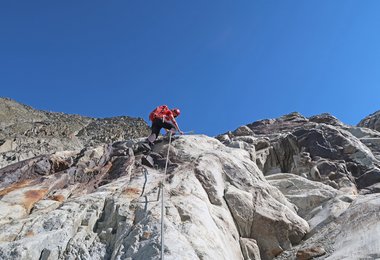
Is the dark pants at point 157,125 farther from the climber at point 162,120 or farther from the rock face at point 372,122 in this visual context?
the rock face at point 372,122

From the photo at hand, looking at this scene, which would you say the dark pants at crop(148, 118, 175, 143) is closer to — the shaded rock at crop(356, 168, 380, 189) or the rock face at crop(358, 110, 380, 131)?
the shaded rock at crop(356, 168, 380, 189)

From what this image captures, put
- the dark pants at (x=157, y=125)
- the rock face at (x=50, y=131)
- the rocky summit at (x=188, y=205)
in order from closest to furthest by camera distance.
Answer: the rocky summit at (x=188, y=205) → the dark pants at (x=157, y=125) → the rock face at (x=50, y=131)

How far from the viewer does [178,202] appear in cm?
1063

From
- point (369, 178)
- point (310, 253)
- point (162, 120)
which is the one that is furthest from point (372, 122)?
point (310, 253)

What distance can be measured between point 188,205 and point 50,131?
58322 mm

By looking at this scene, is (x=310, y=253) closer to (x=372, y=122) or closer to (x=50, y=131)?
(x=372, y=122)

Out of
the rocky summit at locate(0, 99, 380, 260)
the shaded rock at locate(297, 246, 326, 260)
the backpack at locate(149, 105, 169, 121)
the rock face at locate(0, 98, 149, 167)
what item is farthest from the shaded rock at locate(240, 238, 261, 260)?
the rock face at locate(0, 98, 149, 167)

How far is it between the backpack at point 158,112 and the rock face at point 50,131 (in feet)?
70.9

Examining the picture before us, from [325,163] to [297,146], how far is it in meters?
3.01

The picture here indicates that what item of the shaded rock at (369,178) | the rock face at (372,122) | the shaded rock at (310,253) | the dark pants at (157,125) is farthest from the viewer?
the rock face at (372,122)

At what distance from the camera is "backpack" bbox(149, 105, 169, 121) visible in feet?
60.6

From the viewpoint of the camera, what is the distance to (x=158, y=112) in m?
18.5

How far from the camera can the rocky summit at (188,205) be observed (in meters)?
9.05

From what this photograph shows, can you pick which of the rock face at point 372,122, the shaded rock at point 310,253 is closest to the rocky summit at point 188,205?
the shaded rock at point 310,253
